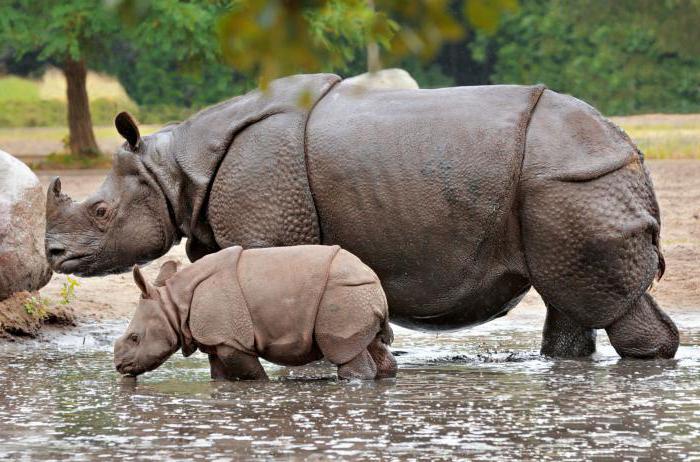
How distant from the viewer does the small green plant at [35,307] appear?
10273 mm

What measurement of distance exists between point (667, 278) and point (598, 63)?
24762 millimetres

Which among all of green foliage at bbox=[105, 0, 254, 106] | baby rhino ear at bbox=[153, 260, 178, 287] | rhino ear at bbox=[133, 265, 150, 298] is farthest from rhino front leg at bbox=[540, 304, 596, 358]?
green foliage at bbox=[105, 0, 254, 106]

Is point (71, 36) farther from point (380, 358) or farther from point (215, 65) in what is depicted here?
point (380, 358)

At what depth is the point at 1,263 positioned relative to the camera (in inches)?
397

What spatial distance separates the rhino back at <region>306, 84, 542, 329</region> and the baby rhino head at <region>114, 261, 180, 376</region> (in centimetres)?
106

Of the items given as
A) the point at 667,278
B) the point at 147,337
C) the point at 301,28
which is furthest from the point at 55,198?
the point at 667,278

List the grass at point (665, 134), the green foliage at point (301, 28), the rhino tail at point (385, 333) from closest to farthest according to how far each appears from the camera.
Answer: the green foliage at point (301, 28) → the rhino tail at point (385, 333) → the grass at point (665, 134)

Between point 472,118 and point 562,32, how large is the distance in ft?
103

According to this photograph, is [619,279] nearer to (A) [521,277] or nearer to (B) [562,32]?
(A) [521,277]

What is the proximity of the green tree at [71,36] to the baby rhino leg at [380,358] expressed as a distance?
1472 centimetres

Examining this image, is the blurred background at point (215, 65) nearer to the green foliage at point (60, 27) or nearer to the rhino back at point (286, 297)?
the green foliage at point (60, 27)

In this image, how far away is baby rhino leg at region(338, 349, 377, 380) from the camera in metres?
7.76

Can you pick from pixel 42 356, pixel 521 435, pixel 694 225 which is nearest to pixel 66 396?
pixel 42 356

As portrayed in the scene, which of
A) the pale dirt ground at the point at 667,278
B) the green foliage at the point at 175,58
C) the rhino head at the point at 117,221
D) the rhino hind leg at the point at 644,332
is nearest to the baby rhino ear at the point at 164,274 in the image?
the rhino head at the point at 117,221
